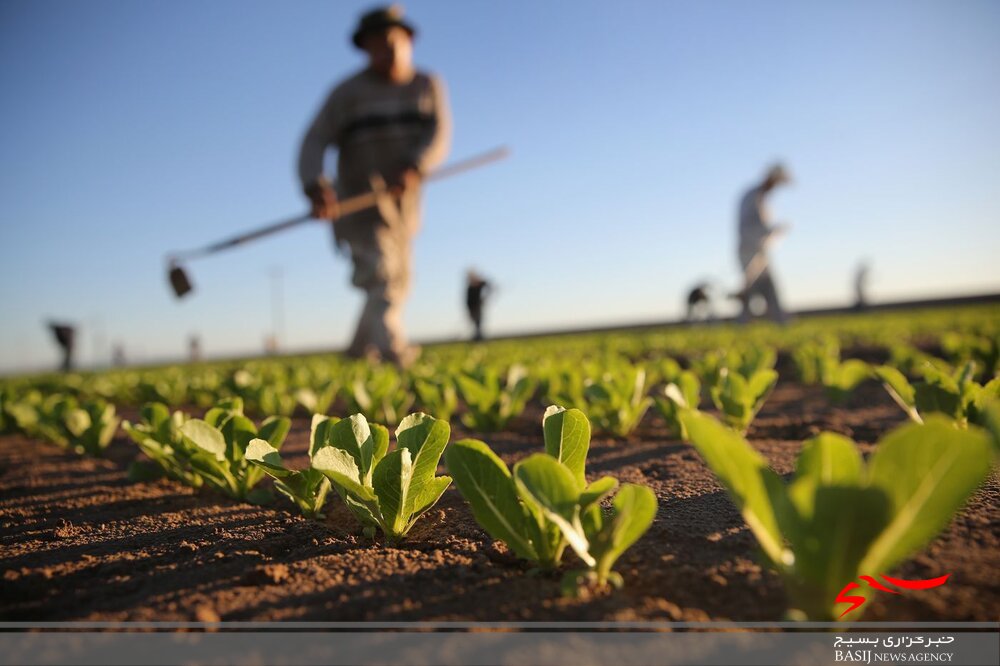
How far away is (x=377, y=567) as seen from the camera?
104 cm

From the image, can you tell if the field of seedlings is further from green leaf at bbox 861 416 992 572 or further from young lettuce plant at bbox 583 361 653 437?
young lettuce plant at bbox 583 361 653 437

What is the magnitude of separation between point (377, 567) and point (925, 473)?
911mm

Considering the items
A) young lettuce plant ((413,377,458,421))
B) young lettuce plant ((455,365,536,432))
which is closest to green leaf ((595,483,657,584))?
young lettuce plant ((455,365,536,432))

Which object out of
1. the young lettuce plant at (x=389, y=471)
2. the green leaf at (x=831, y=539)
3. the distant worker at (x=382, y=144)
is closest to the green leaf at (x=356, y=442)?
the young lettuce plant at (x=389, y=471)

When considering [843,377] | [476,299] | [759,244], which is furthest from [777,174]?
[843,377]

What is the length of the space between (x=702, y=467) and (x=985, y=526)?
721mm

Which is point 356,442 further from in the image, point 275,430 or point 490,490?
point 275,430

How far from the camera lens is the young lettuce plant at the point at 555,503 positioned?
868 mm

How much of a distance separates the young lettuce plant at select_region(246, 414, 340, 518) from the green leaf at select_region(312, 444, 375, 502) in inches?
3.1

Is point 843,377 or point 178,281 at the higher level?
point 178,281

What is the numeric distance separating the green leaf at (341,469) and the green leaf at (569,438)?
39 centimetres

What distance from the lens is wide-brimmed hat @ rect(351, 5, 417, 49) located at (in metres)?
6.28

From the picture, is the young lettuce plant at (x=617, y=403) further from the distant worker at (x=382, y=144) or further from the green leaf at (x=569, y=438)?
the distant worker at (x=382, y=144)

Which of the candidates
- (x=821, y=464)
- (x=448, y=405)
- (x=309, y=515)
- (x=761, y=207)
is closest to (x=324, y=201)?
(x=448, y=405)
